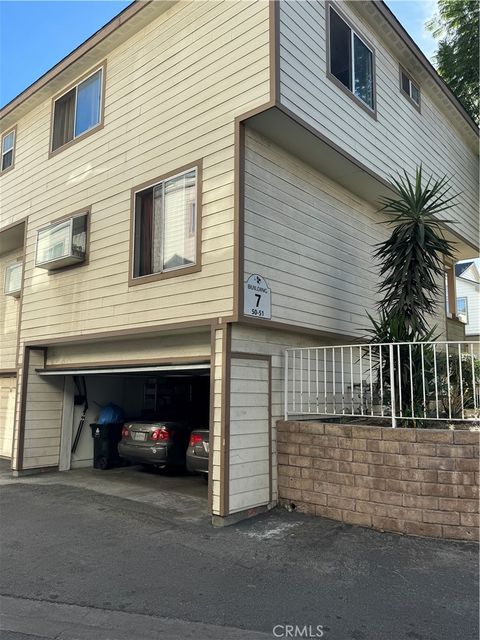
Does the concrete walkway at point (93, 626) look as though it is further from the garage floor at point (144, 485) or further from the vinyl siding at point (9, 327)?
the vinyl siding at point (9, 327)

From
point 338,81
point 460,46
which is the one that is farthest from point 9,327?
point 460,46

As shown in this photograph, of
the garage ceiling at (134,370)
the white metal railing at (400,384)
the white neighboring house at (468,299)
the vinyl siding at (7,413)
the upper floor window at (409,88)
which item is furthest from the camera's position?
the white neighboring house at (468,299)

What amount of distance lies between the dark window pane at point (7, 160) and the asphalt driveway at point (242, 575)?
8343 millimetres

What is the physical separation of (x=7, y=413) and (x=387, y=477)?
362 inches

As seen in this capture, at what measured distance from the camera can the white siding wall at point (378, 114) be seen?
21.4ft

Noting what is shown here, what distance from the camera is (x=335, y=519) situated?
19.2 feet

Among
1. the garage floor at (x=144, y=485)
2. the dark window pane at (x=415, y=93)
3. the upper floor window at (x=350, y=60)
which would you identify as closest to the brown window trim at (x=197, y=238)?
the upper floor window at (x=350, y=60)

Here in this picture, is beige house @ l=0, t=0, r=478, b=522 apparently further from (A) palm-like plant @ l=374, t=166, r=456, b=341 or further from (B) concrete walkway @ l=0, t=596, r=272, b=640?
(B) concrete walkway @ l=0, t=596, r=272, b=640

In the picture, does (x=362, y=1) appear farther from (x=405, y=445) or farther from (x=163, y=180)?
(x=405, y=445)

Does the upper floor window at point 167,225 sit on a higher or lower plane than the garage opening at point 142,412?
higher

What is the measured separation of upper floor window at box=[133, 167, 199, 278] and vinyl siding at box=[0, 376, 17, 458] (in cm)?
589

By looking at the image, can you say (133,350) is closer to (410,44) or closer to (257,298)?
(257,298)

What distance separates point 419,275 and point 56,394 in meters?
7.07

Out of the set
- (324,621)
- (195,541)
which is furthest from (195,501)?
(324,621)
